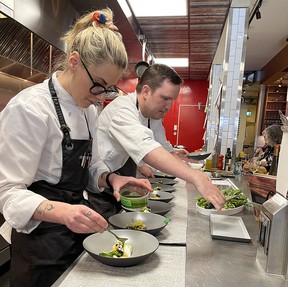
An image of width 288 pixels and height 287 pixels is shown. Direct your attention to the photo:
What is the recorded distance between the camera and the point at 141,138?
1.36 meters

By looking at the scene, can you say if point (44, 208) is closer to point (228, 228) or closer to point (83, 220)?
point (83, 220)

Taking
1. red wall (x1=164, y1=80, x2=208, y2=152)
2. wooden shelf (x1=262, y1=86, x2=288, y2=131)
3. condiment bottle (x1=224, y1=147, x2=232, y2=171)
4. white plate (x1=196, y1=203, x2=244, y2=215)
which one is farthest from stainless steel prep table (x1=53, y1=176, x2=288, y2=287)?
wooden shelf (x1=262, y1=86, x2=288, y2=131)

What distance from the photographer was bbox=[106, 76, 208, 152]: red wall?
856 centimetres

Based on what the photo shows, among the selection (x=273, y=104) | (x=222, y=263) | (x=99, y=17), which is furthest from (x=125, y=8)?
(x=273, y=104)

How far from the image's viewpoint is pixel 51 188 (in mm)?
1051

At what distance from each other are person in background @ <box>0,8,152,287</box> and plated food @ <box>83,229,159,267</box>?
89 mm

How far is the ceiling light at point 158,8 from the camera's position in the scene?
3.12m

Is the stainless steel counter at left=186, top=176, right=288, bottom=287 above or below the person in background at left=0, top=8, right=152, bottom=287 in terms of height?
below

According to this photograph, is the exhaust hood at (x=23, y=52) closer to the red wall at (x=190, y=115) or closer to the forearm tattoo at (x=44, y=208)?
the forearm tattoo at (x=44, y=208)

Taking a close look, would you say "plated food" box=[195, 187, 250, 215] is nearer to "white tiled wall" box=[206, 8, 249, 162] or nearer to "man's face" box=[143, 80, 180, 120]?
"man's face" box=[143, 80, 180, 120]

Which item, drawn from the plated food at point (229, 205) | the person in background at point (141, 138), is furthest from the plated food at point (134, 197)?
the plated food at point (229, 205)

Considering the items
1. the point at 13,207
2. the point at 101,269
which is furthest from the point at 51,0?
the point at 101,269

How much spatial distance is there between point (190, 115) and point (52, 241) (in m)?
7.93

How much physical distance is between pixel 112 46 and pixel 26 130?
46 centimetres
